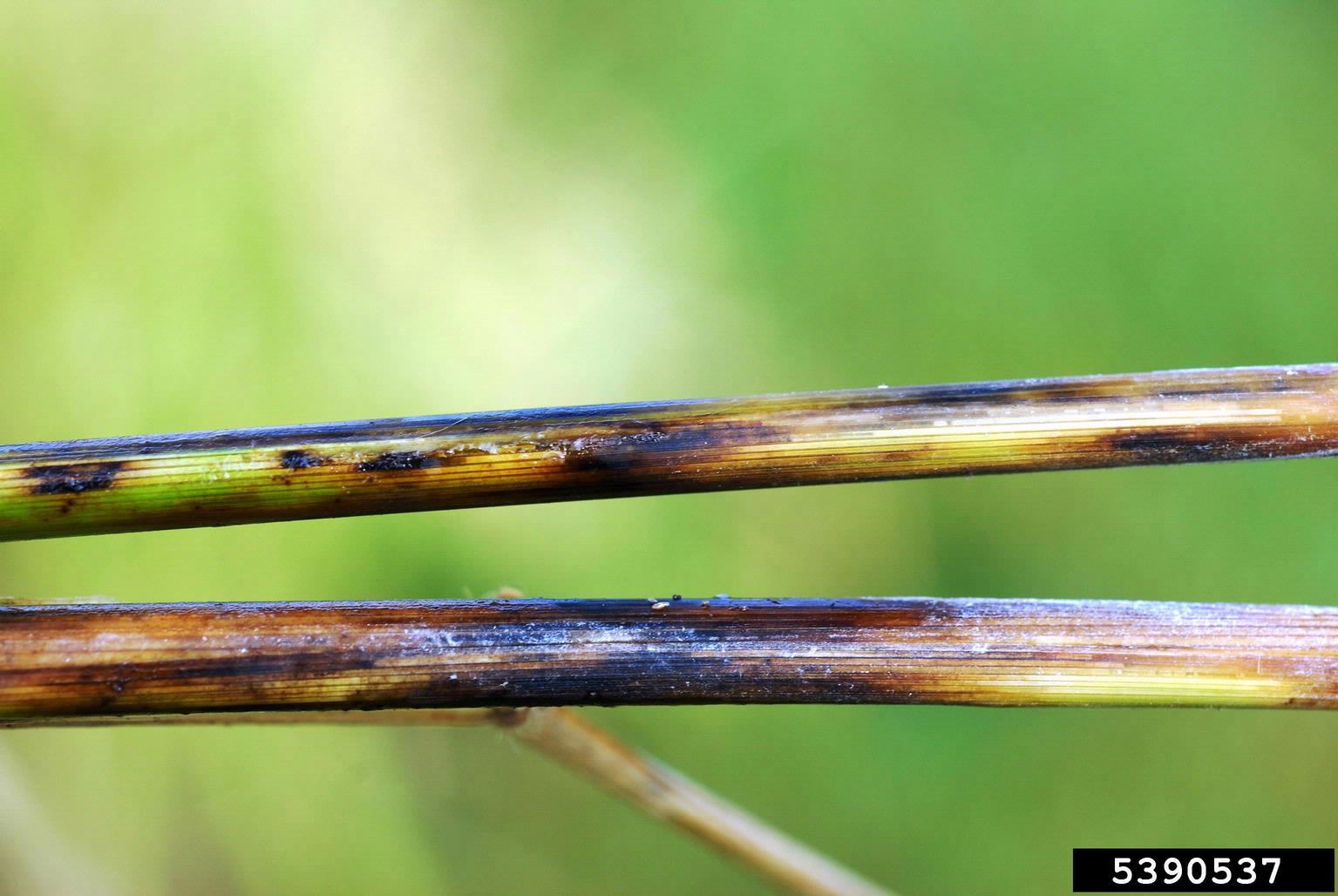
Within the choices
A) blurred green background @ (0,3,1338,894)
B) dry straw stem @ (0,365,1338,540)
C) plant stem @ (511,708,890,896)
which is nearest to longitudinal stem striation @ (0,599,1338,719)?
dry straw stem @ (0,365,1338,540)

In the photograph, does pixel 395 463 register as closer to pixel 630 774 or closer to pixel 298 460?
pixel 298 460

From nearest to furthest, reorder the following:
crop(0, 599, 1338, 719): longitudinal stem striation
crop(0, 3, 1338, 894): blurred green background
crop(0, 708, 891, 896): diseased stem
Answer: crop(0, 599, 1338, 719): longitudinal stem striation → crop(0, 708, 891, 896): diseased stem → crop(0, 3, 1338, 894): blurred green background

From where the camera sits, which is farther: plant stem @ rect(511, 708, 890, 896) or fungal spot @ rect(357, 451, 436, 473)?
A: plant stem @ rect(511, 708, 890, 896)

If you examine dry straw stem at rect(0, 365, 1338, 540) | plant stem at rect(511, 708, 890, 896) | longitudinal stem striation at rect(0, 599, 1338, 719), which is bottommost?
plant stem at rect(511, 708, 890, 896)

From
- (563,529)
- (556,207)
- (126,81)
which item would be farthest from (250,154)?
(563,529)

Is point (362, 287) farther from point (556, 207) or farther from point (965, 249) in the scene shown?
point (965, 249)

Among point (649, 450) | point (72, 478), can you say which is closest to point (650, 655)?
point (649, 450)

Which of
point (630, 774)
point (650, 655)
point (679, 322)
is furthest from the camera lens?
point (679, 322)

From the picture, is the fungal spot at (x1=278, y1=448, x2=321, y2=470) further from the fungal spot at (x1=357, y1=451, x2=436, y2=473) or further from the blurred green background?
the blurred green background
